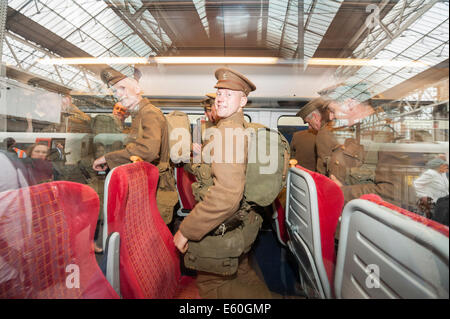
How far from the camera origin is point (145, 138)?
6.07ft

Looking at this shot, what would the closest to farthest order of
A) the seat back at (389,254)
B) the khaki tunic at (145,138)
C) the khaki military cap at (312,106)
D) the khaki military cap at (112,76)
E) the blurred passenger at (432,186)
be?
the seat back at (389,254) → the blurred passenger at (432,186) → the khaki tunic at (145,138) → the khaki military cap at (112,76) → the khaki military cap at (312,106)

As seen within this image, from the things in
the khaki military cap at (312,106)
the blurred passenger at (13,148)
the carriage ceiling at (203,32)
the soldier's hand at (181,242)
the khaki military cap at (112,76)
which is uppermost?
the carriage ceiling at (203,32)

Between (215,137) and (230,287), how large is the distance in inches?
32.1

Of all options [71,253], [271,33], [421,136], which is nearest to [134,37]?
[271,33]

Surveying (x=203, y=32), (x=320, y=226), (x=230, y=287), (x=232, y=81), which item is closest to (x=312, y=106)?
(x=203, y=32)

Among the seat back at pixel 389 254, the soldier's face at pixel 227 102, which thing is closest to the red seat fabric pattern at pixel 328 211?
the seat back at pixel 389 254

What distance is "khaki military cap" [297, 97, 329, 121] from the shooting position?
111 inches

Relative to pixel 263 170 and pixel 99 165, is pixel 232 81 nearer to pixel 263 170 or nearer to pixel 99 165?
pixel 263 170

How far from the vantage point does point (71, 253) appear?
798 millimetres

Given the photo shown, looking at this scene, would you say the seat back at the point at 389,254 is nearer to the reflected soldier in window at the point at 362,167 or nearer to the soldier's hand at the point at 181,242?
the reflected soldier in window at the point at 362,167

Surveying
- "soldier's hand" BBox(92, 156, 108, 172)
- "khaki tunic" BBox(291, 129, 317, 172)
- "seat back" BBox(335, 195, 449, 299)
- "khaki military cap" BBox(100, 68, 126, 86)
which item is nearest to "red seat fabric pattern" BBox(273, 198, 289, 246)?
"khaki tunic" BBox(291, 129, 317, 172)

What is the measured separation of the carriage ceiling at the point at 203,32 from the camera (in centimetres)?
154

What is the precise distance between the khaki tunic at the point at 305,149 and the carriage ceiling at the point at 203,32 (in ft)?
2.77
